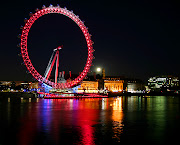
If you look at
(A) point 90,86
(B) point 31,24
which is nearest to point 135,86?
(A) point 90,86

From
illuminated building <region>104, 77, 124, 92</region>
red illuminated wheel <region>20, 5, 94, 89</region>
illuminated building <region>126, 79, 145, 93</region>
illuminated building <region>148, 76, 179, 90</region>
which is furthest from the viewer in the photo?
illuminated building <region>148, 76, 179, 90</region>

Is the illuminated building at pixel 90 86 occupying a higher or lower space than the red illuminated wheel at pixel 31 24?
lower

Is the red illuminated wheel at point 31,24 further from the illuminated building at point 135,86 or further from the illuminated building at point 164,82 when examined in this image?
the illuminated building at point 164,82

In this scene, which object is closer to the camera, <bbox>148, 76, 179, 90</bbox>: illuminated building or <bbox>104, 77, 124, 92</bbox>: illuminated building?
<bbox>104, 77, 124, 92</bbox>: illuminated building

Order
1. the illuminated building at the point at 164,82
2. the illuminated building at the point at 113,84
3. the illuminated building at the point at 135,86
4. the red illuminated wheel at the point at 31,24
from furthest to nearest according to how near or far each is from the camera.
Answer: the illuminated building at the point at 164,82
the illuminated building at the point at 135,86
the illuminated building at the point at 113,84
the red illuminated wheel at the point at 31,24

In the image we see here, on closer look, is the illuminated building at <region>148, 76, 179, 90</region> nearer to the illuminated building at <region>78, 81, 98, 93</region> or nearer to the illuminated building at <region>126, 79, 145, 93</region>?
the illuminated building at <region>126, 79, 145, 93</region>

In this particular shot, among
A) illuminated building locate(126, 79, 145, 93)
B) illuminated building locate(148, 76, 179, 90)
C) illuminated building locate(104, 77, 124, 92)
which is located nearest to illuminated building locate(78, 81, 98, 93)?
illuminated building locate(104, 77, 124, 92)

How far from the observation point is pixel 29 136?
1366 centimetres

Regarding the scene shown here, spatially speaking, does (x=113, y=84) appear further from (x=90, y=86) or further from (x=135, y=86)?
(x=135, y=86)

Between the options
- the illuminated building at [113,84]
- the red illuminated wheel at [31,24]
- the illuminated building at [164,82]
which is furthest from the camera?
the illuminated building at [164,82]

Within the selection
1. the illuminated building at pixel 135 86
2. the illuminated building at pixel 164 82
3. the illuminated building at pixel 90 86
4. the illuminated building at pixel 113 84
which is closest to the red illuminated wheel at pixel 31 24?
the illuminated building at pixel 90 86

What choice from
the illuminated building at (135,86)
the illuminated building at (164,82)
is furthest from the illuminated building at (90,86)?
the illuminated building at (164,82)

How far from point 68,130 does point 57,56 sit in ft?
115

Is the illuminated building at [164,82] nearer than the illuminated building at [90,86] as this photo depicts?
No
